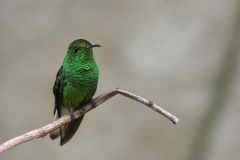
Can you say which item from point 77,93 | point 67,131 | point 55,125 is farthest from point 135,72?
point 55,125

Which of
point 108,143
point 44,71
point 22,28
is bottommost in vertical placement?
point 108,143

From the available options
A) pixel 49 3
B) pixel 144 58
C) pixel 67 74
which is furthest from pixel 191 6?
pixel 67 74

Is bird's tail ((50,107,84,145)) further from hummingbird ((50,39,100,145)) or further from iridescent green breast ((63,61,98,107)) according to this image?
iridescent green breast ((63,61,98,107))

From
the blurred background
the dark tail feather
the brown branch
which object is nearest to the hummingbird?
the dark tail feather

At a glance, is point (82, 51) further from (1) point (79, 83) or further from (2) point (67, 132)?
(2) point (67, 132)

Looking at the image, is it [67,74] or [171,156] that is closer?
[67,74]

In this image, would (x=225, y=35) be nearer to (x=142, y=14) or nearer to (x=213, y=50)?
(x=213, y=50)
